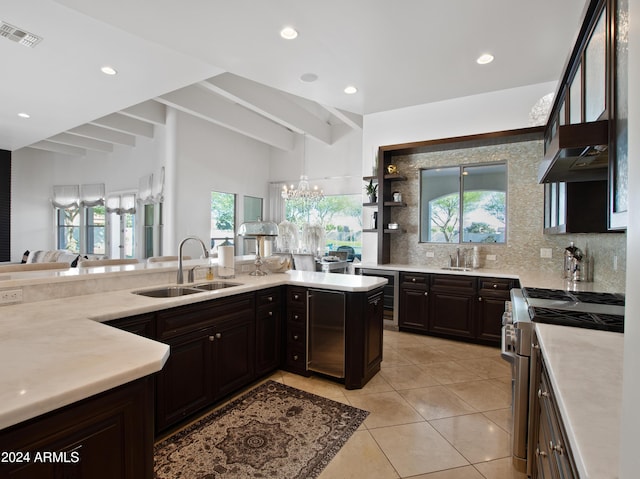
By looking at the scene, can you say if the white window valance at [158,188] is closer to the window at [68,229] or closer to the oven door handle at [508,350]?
the window at [68,229]

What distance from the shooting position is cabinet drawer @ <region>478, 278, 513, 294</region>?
12.5 feet

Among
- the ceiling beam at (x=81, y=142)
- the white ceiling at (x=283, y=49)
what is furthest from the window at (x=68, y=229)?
the white ceiling at (x=283, y=49)

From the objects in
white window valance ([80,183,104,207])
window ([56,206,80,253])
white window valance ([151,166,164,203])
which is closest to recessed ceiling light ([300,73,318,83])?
white window valance ([151,166,164,203])

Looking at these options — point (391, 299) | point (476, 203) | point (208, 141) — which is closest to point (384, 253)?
point (391, 299)

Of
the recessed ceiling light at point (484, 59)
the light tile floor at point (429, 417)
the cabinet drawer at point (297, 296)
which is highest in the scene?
the recessed ceiling light at point (484, 59)

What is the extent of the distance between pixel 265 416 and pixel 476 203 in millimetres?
3847

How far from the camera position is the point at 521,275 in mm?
3834

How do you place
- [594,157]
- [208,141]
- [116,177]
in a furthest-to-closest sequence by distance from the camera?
[116,177] < [208,141] < [594,157]

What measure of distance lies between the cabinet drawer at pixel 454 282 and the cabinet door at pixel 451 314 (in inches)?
3.1

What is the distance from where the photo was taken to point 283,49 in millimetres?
3285

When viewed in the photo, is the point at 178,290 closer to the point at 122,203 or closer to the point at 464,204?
the point at 464,204

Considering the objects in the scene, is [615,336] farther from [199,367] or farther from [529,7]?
[529,7]

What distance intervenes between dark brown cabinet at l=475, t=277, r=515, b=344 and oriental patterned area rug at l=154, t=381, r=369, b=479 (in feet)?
7.23

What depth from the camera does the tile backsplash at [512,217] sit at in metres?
4.10
